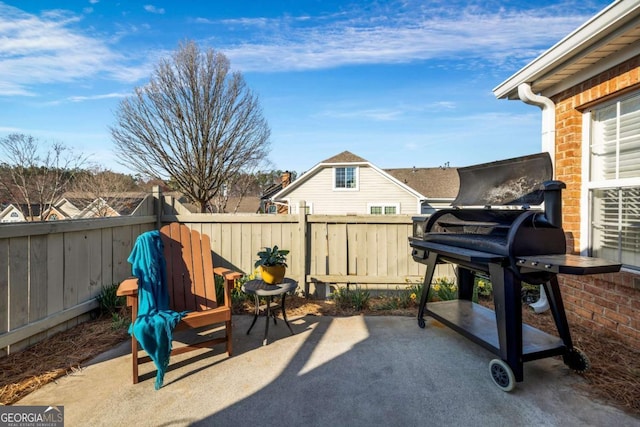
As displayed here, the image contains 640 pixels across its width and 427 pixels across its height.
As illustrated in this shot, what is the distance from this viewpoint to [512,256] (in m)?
1.99

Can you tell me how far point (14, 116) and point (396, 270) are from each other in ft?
28.1

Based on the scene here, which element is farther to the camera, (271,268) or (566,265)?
(271,268)

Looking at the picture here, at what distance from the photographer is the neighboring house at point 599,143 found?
7.73 ft

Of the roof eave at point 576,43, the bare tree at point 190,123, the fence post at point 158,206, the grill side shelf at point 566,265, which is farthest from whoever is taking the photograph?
the bare tree at point 190,123

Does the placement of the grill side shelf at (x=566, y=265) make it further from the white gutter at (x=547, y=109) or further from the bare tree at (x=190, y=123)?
the bare tree at (x=190, y=123)

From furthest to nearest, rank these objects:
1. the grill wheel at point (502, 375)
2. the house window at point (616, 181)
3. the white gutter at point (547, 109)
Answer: the white gutter at point (547, 109)
the house window at point (616, 181)
the grill wheel at point (502, 375)

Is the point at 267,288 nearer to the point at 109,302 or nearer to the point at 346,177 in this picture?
the point at 109,302

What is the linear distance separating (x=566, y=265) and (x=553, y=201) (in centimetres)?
64

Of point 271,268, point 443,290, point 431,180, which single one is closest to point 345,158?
point 431,180

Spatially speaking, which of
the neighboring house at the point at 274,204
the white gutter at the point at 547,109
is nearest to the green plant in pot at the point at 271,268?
the white gutter at the point at 547,109

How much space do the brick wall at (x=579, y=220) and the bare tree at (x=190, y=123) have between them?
396 inches

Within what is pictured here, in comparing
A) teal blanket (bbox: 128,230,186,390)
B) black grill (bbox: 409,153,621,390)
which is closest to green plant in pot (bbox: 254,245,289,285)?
teal blanket (bbox: 128,230,186,390)

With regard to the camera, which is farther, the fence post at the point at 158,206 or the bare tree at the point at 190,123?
the bare tree at the point at 190,123

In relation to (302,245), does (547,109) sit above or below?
above
